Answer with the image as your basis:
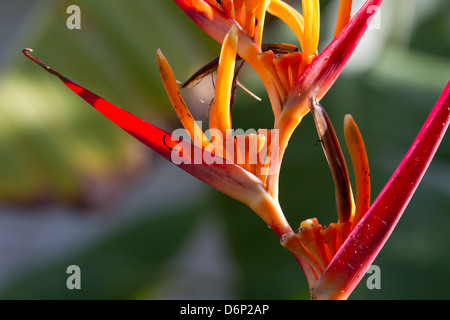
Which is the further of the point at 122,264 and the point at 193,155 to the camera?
the point at 122,264

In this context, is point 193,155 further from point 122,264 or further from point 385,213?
point 122,264

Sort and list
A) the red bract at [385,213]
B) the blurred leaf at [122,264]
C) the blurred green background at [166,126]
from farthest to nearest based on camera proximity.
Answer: the blurred leaf at [122,264] → the blurred green background at [166,126] → the red bract at [385,213]

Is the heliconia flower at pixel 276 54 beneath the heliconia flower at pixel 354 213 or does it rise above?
above

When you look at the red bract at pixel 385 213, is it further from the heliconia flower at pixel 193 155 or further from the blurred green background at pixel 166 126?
the blurred green background at pixel 166 126

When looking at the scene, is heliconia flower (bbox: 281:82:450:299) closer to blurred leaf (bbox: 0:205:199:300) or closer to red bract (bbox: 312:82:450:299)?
red bract (bbox: 312:82:450:299)

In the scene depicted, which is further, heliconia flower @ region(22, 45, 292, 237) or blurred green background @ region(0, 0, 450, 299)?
blurred green background @ region(0, 0, 450, 299)

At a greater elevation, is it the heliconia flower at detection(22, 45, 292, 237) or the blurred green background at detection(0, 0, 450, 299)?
the blurred green background at detection(0, 0, 450, 299)

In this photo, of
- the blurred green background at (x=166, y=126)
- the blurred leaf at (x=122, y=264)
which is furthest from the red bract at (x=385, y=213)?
the blurred leaf at (x=122, y=264)

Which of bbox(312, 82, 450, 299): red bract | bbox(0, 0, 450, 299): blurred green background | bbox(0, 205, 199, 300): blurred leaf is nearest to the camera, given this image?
bbox(312, 82, 450, 299): red bract

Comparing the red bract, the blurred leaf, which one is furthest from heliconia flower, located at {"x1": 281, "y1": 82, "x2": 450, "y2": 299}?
the blurred leaf

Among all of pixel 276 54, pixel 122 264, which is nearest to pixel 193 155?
pixel 276 54
